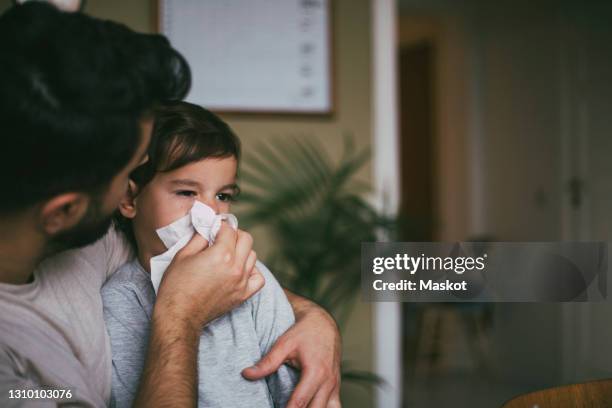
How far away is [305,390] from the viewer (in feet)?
2.50

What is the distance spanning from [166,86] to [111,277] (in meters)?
0.28

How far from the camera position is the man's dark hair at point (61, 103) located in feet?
1.79

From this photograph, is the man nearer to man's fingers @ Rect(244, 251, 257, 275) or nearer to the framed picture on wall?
man's fingers @ Rect(244, 251, 257, 275)

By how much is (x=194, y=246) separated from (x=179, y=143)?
5.9 inches

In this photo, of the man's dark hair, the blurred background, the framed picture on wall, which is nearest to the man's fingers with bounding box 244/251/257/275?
the man's dark hair

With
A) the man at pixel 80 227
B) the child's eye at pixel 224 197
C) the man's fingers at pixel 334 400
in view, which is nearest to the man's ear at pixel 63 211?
the man at pixel 80 227

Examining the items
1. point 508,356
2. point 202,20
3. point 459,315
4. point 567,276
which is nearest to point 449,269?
point 567,276

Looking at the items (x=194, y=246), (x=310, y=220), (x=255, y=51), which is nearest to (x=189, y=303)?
(x=194, y=246)

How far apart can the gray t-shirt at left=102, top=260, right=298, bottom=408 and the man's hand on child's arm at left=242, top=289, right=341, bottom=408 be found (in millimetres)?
20

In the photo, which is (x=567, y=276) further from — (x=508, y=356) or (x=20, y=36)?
(x=508, y=356)

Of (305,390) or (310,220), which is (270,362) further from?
(310,220)

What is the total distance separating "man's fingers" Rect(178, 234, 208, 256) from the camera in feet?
2.41

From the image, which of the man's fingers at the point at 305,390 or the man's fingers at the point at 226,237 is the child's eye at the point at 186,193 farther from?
the man's fingers at the point at 305,390

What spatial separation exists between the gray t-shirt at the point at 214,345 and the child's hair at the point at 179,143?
10cm
